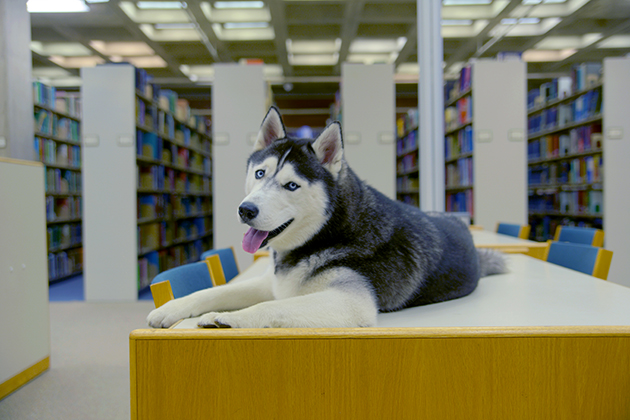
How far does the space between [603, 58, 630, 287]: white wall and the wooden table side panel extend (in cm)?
410

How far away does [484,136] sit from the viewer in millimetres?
4449

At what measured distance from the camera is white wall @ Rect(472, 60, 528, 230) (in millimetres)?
4414

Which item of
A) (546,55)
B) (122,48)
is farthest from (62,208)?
(546,55)

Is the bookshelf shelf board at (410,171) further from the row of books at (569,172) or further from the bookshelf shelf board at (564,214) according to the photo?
the bookshelf shelf board at (564,214)

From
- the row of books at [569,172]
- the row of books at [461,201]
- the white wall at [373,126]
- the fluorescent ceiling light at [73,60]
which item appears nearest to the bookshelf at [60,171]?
the fluorescent ceiling light at [73,60]

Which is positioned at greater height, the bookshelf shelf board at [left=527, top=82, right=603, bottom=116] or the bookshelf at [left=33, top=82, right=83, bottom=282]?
the bookshelf shelf board at [left=527, top=82, right=603, bottom=116]

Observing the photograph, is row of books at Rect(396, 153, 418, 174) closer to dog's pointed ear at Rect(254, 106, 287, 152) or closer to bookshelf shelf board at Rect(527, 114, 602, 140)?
bookshelf shelf board at Rect(527, 114, 602, 140)

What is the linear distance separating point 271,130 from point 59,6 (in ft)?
20.6

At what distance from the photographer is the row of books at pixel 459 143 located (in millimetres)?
4734

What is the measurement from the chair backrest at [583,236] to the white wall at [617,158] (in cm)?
175

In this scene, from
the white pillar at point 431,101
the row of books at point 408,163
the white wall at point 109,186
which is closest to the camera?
the white pillar at point 431,101

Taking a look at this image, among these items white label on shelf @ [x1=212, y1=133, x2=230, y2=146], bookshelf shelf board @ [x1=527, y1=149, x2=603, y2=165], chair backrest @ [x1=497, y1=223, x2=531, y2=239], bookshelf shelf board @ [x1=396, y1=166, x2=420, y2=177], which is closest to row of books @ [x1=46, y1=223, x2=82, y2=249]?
white label on shelf @ [x1=212, y1=133, x2=230, y2=146]

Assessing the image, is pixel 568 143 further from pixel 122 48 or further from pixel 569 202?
pixel 122 48

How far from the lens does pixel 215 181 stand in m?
4.36
